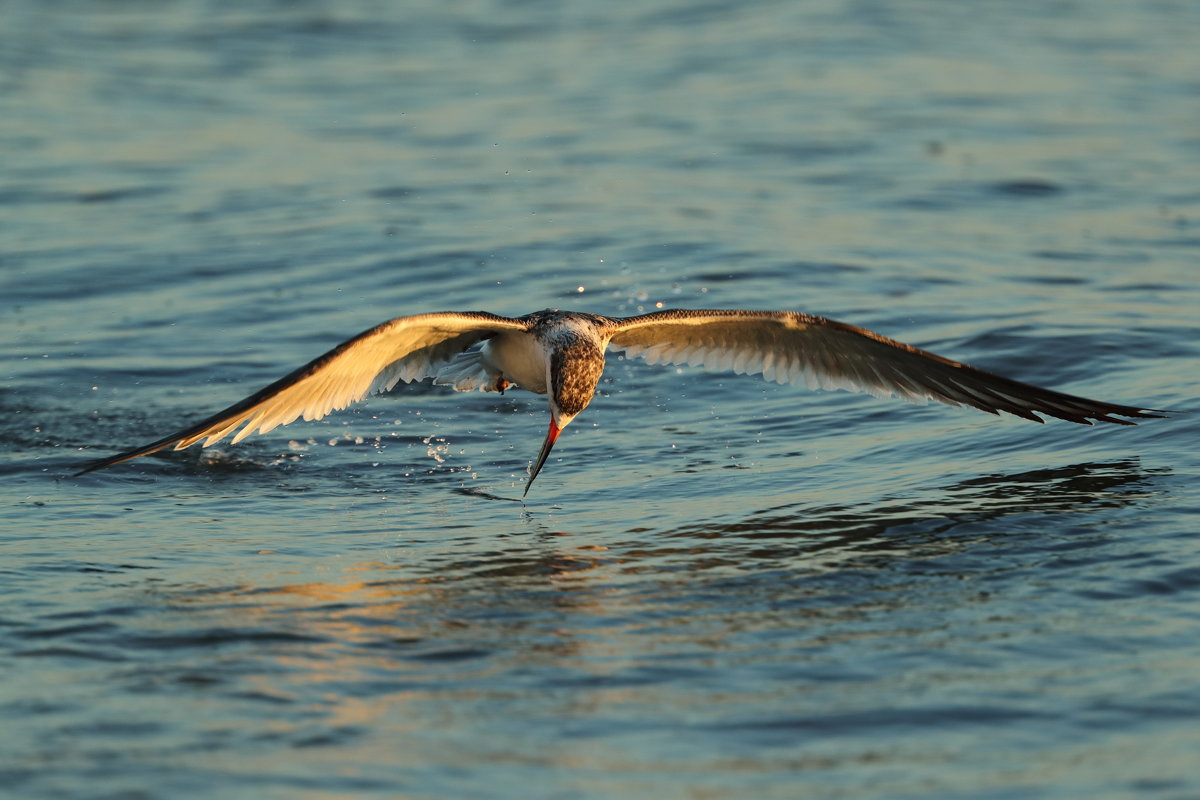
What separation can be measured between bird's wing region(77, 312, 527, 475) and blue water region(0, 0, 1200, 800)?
2.20ft

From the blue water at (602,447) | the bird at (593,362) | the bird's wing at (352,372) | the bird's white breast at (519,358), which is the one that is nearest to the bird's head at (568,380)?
the bird at (593,362)

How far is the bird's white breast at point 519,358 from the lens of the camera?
327 inches

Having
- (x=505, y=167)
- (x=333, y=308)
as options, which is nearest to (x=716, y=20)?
(x=505, y=167)

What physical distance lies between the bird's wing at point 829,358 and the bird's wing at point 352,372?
3.15 feet

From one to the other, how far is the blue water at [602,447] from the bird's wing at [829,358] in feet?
1.34

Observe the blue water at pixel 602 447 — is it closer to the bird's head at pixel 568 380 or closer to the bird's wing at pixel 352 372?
the bird's head at pixel 568 380

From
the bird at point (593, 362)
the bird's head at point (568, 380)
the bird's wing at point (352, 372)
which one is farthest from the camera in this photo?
the bird's head at point (568, 380)

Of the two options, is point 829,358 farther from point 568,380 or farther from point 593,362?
point 568,380

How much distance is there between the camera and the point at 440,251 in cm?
1377

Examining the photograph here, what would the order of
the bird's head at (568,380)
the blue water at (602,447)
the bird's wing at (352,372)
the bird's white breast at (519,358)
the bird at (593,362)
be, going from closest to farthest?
the blue water at (602,447)
the bird's wing at (352,372)
the bird at (593,362)
the bird's head at (568,380)
the bird's white breast at (519,358)

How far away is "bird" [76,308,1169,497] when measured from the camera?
7531 millimetres

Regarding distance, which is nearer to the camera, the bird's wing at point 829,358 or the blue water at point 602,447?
the blue water at point 602,447

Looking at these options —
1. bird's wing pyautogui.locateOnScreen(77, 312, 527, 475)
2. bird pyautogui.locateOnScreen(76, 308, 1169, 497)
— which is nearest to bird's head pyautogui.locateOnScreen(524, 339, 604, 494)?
bird pyautogui.locateOnScreen(76, 308, 1169, 497)

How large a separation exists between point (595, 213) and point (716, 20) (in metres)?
9.42
